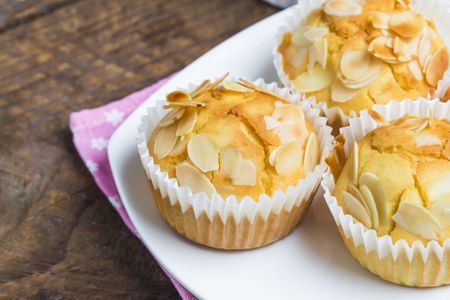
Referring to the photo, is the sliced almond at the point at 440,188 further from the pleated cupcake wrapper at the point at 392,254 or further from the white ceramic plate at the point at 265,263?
the white ceramic plate at the point at 265,263

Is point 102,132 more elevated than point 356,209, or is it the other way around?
point 356,209

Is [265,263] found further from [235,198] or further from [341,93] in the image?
[341,93]

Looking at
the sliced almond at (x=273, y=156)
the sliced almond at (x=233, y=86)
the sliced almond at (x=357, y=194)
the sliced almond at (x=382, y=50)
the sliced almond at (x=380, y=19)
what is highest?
the sliced almond at (x=380, y=19)

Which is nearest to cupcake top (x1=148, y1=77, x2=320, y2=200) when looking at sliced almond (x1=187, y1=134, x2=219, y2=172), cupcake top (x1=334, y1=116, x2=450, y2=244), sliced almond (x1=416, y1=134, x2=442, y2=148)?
sliced almond (x1=187, y1=134, x2=219, y2=172)

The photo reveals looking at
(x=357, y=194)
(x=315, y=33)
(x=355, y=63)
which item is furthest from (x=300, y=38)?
(x=357, y=194)

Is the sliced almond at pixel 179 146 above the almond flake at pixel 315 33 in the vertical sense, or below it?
below

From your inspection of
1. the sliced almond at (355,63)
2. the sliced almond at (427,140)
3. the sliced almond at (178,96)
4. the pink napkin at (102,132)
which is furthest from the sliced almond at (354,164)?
the pink napkin at (102,132)

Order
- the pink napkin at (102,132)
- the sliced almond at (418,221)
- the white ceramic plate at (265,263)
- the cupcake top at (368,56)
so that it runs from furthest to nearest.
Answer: the pink napkin at (102,132) → the cupcake top at (368,56) → the white ceramic plate at (265,263) → the sliced almond at (418,221)
